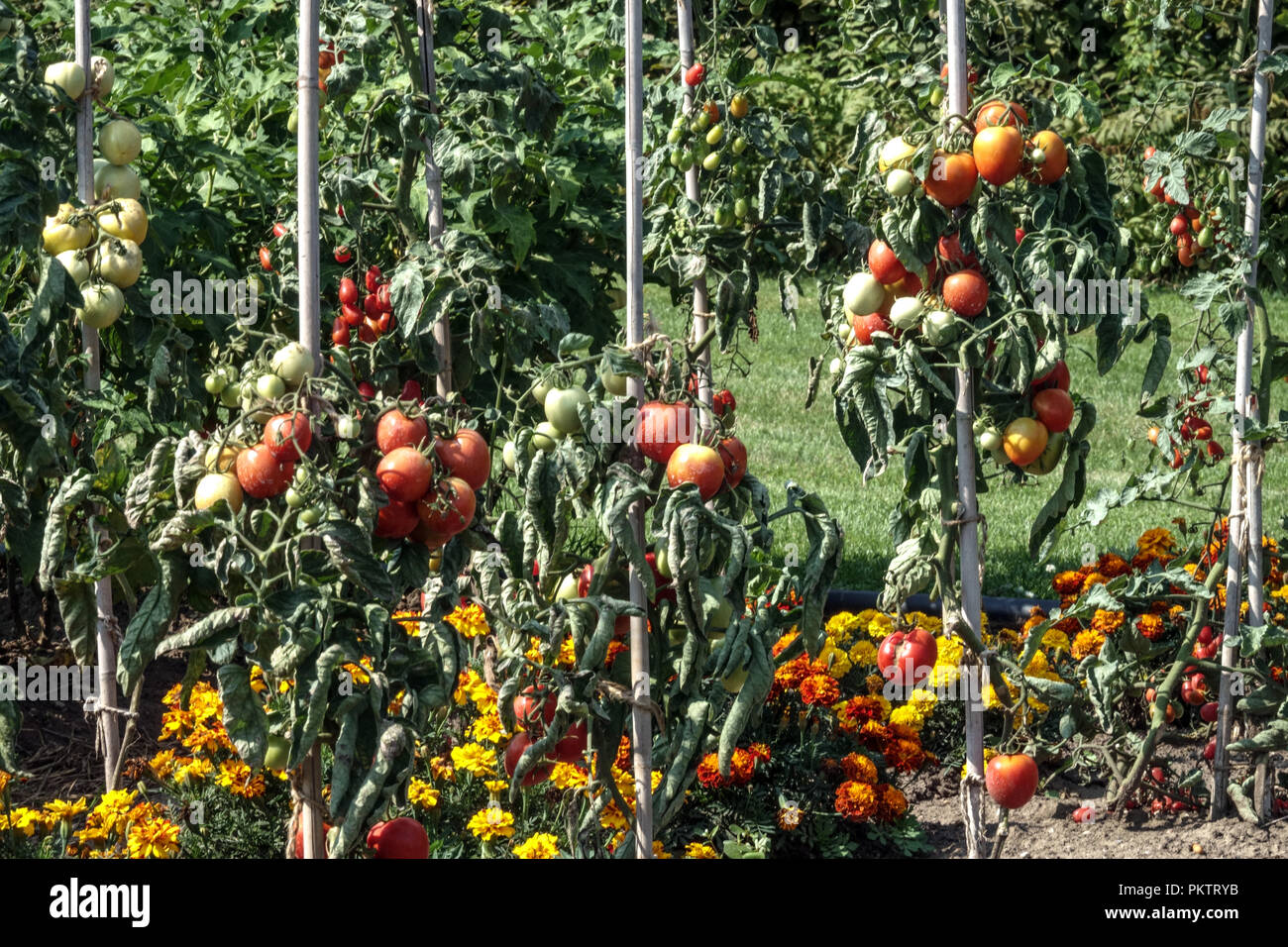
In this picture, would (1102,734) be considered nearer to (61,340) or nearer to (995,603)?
(995,603)

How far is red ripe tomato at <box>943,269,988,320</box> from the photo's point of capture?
2.21 meters

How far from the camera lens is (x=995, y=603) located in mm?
3920

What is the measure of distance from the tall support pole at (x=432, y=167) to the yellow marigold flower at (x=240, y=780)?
0.81 metres

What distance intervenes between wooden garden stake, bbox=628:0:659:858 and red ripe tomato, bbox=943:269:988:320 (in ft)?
1.63

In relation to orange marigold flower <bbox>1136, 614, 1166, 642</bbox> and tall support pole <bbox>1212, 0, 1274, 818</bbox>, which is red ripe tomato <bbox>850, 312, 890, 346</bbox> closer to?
tall support pole <bbox>1212, 0, 1274, 818</bbox>

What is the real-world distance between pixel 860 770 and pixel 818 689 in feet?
0.71

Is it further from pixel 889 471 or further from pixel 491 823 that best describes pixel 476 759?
pixel 889 471

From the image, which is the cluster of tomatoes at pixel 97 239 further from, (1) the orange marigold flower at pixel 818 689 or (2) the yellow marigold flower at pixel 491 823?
(1) the orange marigold flower at pixel 818 689

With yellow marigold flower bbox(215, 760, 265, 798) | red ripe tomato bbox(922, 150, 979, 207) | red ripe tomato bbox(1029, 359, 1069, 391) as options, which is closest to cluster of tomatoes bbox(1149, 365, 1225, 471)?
red ripe tomato bbox(1029, 359, 1069, 391)

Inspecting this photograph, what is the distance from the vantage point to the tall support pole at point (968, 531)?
2244 millimetres

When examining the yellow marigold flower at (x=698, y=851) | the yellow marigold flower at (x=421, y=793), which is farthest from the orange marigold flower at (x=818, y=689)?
the yellow marigold flower at (x=421, y=793)

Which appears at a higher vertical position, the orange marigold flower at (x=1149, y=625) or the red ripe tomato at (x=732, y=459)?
the red ripe tomato at (x=732, y=459)

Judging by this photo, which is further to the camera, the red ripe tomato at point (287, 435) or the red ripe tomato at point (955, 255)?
the red ripe tomato at point (955, 255)

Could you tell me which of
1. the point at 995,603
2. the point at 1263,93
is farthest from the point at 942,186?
the point at 995,603
